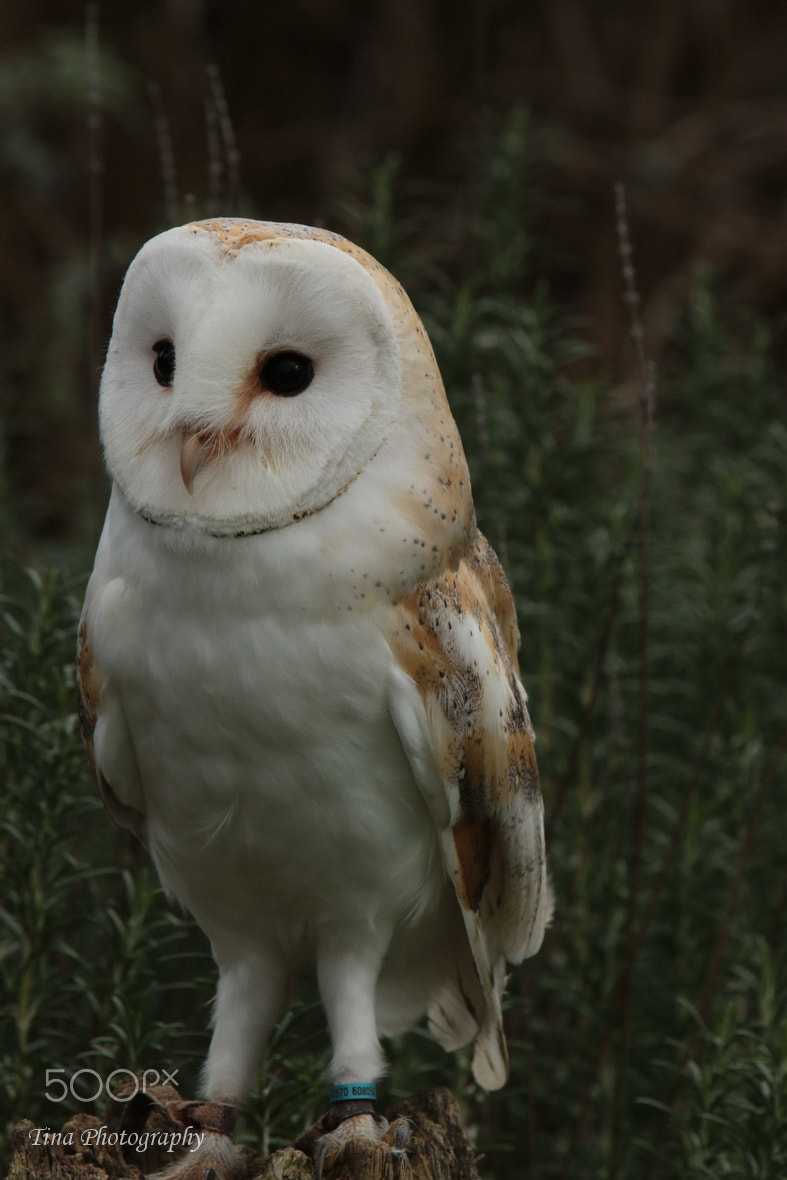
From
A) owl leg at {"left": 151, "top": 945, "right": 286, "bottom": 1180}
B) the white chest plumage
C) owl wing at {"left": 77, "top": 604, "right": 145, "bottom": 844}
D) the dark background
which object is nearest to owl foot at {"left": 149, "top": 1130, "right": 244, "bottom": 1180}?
owl leg at {"left": 151, "top": 945, "right": 286, "bottom": 1180}

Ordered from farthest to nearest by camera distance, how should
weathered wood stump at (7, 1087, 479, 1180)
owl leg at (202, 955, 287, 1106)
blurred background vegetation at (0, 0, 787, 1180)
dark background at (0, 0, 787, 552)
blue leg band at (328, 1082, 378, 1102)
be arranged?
dark background at (0, 0, 787, 552) → blurred background vegetation at (0, 0, 787, 1180) → owl leg at (202, 955, 287, 1106) → blue leg band at (328, 1082, 378, 1102) → weathered wood stump at (7, 1087, 479, 1180)

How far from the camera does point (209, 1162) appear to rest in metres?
1.46

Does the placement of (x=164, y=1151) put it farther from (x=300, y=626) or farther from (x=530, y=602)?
(x=530, y=602)

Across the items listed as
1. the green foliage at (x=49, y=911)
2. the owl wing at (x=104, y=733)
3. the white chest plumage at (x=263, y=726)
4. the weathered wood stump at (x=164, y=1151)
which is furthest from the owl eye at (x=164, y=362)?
the weathered wood stump at (x=164, y=1151)

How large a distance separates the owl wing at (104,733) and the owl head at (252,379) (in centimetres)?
22

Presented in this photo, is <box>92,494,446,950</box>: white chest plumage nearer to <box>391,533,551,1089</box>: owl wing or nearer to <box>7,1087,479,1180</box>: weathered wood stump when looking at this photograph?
<box>391,533,551,1089</box>: owl wing

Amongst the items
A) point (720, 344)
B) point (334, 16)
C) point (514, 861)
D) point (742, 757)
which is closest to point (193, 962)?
point (514, 861)

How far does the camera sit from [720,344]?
3.17m

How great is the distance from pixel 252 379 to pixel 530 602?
1102mm

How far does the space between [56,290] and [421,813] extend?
270 cm

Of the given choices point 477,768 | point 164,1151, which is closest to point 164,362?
point 477,768

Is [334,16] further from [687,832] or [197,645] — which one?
[197,645]

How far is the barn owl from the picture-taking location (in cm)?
123

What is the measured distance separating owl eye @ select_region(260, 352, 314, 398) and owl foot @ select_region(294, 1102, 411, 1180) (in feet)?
2.58
